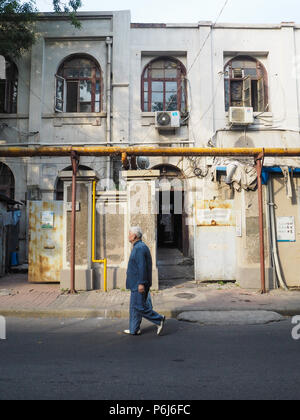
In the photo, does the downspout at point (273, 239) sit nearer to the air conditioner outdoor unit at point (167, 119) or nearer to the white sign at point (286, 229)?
the white sign at point (286, 229)

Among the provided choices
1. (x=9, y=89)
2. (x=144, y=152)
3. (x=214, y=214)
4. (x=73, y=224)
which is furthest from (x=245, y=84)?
(x=73, y=224)

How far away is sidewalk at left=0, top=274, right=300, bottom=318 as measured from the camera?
22.0ft

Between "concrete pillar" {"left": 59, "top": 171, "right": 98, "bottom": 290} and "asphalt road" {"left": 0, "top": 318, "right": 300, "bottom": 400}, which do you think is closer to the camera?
"asphalt road" {"left": 0, "top": 318, "right": 300, "bottom": 400}

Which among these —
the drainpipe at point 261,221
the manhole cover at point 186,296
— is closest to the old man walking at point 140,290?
the manhole cover at point 186,296

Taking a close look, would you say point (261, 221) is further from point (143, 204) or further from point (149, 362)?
point (149, 362)

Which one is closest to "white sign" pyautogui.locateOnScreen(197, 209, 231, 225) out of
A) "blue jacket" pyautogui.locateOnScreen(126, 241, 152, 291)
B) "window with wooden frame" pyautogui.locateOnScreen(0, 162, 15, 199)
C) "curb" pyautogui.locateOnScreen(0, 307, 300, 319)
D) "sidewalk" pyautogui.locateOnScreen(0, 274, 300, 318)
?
"sidewalk" pyautogui.locateOnScreen(0, 274, 300, 318)

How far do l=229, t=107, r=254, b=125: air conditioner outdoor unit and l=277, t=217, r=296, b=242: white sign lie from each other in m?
6.33

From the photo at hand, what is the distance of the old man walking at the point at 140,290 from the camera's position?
5.40 meters

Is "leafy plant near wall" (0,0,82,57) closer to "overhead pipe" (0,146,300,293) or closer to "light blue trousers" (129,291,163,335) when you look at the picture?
"overhead pipe" (0,146,300,293)

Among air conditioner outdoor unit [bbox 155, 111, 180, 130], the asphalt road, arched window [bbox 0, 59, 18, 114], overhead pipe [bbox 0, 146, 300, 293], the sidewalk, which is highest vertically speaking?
arched window [bbox 0, 59, 18, 114]

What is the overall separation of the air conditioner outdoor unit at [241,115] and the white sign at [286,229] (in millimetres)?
6335

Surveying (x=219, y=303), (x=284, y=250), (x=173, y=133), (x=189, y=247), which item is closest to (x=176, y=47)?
(x=173, y=133)
